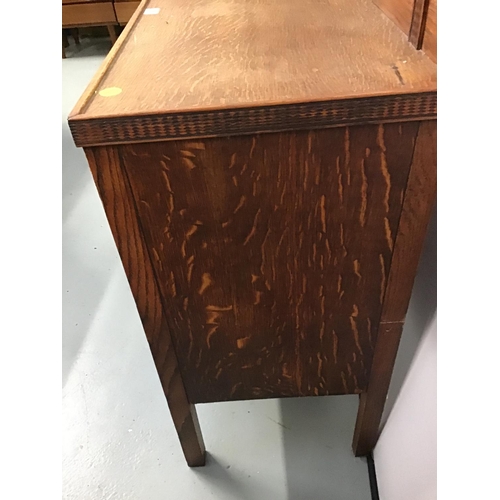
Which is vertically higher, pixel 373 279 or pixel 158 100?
pixel 158 100

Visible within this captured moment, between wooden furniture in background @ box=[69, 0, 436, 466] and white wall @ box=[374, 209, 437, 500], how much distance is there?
0.05 m

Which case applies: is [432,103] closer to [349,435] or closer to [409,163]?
[409,163]

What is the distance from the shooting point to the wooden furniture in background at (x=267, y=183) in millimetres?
532

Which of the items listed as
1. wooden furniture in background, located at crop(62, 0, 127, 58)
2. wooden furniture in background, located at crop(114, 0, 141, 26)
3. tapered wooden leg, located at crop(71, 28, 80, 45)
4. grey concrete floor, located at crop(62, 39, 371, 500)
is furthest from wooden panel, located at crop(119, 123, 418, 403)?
tapered wooden leg, located at crop(71, 28, 80, 45)

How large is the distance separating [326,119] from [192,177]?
167 millimetres

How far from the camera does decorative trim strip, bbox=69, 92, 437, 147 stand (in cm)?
52

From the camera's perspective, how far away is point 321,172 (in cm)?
57

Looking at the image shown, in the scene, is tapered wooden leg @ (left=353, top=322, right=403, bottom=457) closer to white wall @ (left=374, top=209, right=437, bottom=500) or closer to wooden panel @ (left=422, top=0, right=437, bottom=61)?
white wall @ (left=374, top=209, right=437, bottom=500)

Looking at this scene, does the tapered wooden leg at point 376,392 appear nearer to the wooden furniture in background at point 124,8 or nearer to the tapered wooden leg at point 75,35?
the wooden furniture in background at point 124,8

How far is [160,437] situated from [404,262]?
74 cm

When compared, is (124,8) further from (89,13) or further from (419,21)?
(419,21)
